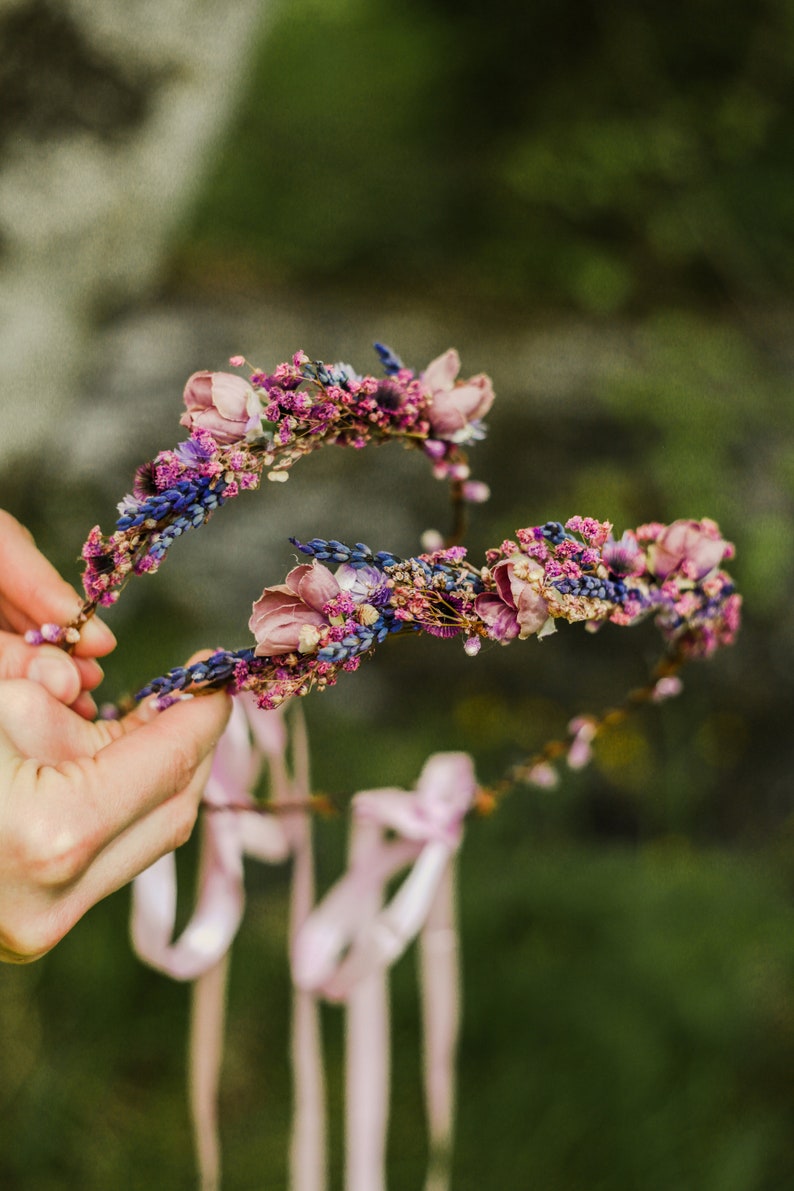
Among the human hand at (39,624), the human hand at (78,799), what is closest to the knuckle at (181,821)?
the human hand at (78,799)

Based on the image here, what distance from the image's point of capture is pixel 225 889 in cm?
84

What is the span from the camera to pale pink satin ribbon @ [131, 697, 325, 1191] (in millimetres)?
802

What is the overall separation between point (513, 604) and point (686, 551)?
133mm

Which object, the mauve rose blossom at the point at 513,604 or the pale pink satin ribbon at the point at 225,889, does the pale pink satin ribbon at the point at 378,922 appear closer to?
the pale pink satin ribbon at the point at 225,889

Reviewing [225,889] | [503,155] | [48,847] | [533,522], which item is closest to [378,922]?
[225,889]

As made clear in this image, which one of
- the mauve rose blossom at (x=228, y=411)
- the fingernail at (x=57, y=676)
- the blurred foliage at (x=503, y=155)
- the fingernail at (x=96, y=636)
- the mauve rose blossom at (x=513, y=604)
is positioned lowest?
the mauve rose blossom at (x=513, y=604)

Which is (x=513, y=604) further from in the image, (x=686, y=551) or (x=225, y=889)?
(x=225, y=889)

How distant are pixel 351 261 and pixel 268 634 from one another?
1.95 metres

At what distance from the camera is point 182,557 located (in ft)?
6.57

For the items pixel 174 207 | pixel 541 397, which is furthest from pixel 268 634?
pixel 541 397

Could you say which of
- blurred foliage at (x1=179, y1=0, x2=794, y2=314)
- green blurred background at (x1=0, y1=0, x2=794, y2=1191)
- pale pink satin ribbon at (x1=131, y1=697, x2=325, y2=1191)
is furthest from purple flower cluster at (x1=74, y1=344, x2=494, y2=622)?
blurred foliage at (x1=179, y1=0, x2=794, y2=314)

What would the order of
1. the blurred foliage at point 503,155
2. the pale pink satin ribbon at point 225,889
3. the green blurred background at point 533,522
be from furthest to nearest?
the blurred foliage at point 503,155 → the green blurred background at point 533,522 → the pale pink satin ribbon at point 225,889

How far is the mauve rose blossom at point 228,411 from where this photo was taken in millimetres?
510

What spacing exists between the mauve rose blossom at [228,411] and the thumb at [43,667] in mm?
205
